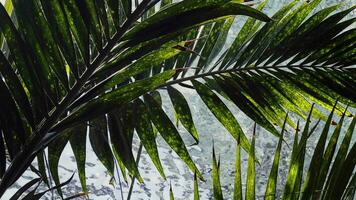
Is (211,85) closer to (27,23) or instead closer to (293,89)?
(293,89)

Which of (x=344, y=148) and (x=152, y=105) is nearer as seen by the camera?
(x=344, y=148)

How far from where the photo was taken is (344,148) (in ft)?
1.81

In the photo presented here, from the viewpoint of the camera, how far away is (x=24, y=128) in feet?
1.91

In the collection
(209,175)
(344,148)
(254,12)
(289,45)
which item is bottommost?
(344,148)

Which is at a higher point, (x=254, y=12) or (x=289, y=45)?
(x=289, y=45)

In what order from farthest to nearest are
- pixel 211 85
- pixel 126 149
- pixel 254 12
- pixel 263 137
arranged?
pixel 263 137 → pixel 211 85 → pixel 126 149 → pixel 254 12

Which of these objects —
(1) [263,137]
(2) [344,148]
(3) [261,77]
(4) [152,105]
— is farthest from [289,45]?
(1) [263,137]

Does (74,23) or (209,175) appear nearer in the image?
(74,23)

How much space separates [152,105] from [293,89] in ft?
0.72

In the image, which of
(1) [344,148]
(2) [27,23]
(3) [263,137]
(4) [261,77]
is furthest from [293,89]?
(3) [263,137]

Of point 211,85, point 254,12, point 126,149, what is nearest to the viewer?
point 254,12

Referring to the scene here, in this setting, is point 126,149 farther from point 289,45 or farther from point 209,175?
point 209,175

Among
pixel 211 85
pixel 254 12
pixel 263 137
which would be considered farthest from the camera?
pixel 263 137

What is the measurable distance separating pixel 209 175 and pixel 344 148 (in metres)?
7.33
